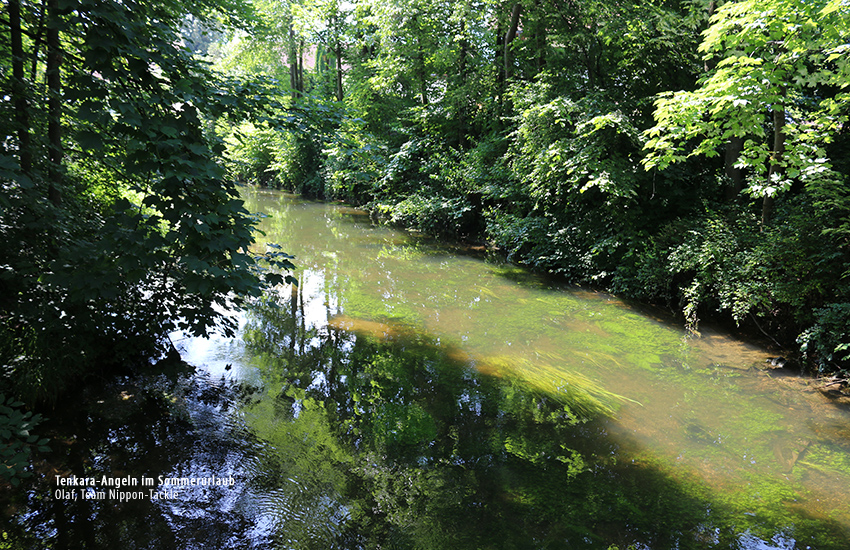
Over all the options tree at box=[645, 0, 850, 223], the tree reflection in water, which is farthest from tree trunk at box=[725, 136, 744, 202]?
the tree reflection in water

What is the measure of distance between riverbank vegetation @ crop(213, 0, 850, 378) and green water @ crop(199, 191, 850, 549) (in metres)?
1.07

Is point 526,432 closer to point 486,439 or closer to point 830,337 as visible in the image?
point 486,439

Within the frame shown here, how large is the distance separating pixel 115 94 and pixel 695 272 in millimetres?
7880

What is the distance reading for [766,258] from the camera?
6016 mm

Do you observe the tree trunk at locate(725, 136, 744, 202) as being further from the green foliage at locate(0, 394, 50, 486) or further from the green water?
the green foliage at locate(0, 394, 50, 486)

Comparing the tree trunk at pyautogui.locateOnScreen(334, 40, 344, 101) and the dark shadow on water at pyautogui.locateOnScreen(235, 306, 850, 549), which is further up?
the tree trunk at pyautogui.locateOnScreen(334, 40, 344, 101)

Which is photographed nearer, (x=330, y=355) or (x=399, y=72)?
(x=330, y=355)

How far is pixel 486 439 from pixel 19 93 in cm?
430

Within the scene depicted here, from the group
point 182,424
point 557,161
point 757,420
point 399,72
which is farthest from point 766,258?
point 399,72

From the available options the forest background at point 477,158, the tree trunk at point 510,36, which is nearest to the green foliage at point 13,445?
the forest background at point 477,158

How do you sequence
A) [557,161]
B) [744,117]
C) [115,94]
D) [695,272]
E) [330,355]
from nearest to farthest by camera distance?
1. [115,94]
2. [330,355]
3. [744,117]
4. [695,272]
5. [557,161]

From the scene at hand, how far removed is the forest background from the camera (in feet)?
9.43

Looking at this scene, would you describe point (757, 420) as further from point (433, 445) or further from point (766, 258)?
point (433, 445)

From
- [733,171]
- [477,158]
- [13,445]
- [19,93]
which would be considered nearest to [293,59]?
[477,158]
